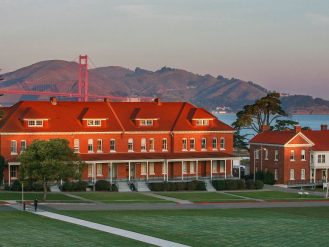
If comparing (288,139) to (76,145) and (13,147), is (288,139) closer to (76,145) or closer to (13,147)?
(76,145)

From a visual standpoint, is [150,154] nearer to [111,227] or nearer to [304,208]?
[304,208]

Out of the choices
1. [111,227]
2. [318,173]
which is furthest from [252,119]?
[111,227]

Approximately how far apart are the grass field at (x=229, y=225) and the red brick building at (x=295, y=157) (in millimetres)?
26951

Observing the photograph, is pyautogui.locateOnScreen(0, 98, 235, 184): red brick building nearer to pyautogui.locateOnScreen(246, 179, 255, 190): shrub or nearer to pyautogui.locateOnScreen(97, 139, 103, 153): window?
pyautogui.locateOnScreen(97, 139, 103, 153): window

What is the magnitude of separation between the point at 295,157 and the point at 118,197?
27876 millimetres

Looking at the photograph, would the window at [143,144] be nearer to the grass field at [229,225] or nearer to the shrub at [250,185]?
the shrub at [250,185]

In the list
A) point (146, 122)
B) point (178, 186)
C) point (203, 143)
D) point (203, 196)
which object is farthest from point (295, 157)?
point (203, 196)

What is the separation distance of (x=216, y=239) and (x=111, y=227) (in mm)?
6960

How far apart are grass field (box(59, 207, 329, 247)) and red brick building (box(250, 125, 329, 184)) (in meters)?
27.0

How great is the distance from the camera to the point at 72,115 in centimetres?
8369

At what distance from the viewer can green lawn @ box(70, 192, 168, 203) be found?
64.2 m

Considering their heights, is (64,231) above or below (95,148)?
below

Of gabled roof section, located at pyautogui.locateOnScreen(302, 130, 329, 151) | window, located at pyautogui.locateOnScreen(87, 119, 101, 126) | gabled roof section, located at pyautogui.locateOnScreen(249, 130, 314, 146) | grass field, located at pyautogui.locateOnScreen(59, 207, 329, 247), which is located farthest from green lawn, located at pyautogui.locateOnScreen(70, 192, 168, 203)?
gabled roof section, located at pyautogui.locateOnScreen(302, 130, 329, 151)

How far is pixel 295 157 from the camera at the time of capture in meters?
86.9
